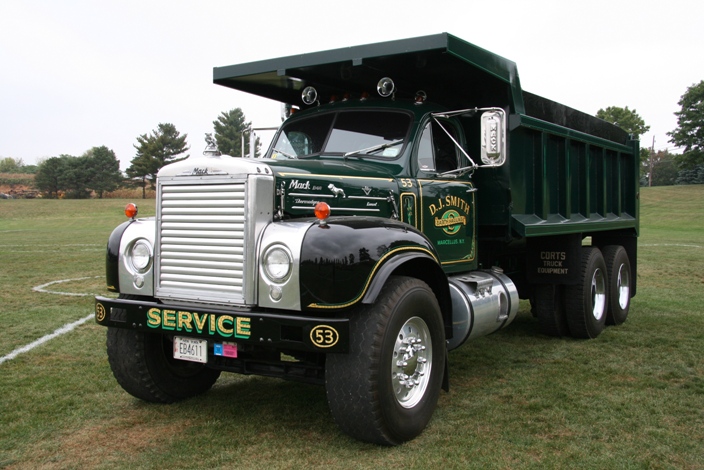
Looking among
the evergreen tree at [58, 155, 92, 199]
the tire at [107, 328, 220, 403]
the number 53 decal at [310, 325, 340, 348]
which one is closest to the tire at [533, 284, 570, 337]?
the tire at [107, 328, 220, 403]

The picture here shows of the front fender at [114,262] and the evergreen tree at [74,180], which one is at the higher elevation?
the evergreen tree at [74,180]

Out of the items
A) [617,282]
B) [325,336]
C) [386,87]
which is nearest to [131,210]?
[325,336]

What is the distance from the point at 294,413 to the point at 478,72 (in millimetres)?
3471

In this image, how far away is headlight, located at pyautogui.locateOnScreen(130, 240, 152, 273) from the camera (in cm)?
482

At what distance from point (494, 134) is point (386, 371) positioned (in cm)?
227

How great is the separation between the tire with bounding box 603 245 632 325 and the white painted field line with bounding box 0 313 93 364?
266 inches

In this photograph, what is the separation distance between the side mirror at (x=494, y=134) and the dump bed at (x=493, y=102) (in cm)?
56

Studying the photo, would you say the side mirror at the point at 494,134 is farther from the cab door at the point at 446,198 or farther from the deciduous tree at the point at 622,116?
the deciduous tree at the point at 622,116

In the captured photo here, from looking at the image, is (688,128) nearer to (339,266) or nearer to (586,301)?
(586,301)

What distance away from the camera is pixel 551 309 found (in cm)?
792

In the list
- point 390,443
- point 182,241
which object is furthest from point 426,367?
point 182,241

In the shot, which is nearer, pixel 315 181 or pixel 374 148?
pixel 315 181

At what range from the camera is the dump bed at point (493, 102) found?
5.67m

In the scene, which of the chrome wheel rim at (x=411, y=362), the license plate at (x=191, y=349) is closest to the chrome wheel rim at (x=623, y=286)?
the chrome wheel rim at (x=411, y=362)
